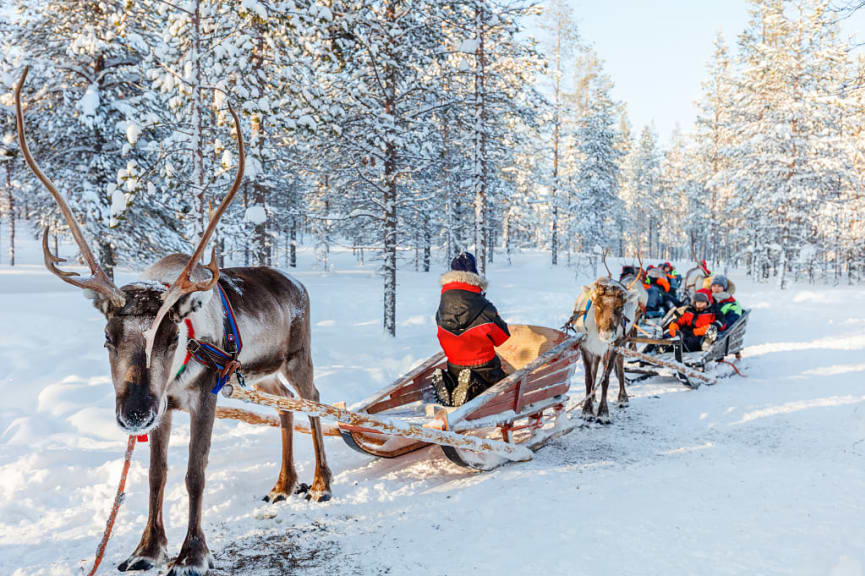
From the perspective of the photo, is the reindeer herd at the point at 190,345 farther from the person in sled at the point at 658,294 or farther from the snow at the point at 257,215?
the person in sled at the point at 658,294

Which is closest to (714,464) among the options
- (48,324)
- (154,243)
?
(48,324)

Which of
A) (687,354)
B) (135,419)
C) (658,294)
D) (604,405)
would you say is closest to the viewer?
(135,419)

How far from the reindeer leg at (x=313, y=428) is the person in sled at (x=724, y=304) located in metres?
8.92

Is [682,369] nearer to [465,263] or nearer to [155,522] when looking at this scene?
[465,263]

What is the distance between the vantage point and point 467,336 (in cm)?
575

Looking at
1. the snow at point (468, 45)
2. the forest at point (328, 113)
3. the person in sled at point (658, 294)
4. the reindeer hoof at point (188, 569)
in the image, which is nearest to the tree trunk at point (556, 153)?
the forest at point (328, 113)

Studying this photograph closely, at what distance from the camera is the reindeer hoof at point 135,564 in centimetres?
352

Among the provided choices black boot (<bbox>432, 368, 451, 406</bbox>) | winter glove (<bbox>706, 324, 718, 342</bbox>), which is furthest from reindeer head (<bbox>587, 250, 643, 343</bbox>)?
winter glove (<bbox>706, 324, 718, 342</bbox>)

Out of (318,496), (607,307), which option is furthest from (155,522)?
(607,307)

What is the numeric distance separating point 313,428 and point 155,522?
5.38 ft

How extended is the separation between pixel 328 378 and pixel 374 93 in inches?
305

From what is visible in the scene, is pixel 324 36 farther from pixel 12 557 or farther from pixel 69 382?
pixel 12 557

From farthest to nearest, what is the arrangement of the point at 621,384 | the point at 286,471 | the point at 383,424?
the point at 621,384 < the point at 286,471 < the point at 383,424

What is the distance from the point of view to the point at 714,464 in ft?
18.4
